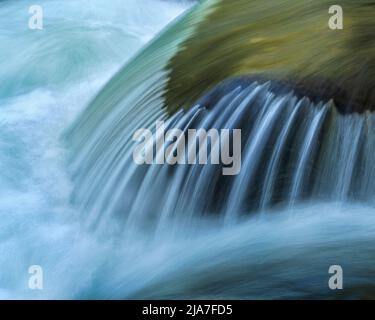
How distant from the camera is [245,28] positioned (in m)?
3.32

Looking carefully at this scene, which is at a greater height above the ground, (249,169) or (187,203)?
(249,169)

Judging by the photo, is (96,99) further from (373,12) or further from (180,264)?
(373,12)

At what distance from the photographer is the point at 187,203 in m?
3.17

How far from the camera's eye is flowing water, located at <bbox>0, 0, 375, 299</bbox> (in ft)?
10.3

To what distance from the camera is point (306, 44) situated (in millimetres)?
3248

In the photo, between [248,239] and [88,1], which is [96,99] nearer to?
[88,1]

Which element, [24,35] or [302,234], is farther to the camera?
[24,35]

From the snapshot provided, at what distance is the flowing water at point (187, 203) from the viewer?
10.3 ft

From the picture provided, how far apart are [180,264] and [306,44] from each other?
36.3 inches
